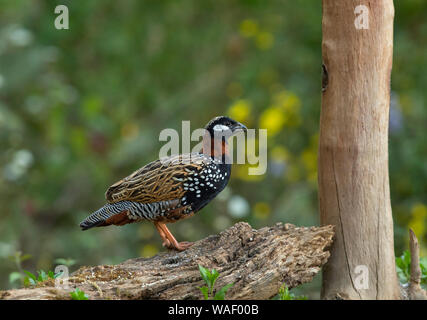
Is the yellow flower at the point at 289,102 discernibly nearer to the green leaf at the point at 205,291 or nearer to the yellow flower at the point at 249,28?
the yellow flower at the point at 249,28

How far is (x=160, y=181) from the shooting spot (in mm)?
3994

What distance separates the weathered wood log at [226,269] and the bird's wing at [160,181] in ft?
1.27

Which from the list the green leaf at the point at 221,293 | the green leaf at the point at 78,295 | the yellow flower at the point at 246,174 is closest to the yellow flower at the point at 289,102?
the yellow flower at the point at 246,174

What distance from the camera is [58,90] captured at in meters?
8.04

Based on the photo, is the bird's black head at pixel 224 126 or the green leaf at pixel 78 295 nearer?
the green leaf at pixel 78 295

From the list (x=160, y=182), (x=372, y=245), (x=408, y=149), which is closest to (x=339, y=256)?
(x=372, y=245)

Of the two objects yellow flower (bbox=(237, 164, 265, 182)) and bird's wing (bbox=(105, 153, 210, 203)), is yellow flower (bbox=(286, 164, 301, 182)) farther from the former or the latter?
bird's wing (bbox=(105, 153, 210, 203))

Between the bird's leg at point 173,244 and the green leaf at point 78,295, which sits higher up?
the bird's leg at point 173,244

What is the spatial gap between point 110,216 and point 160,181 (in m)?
0.35

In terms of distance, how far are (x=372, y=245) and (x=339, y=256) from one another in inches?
7.8

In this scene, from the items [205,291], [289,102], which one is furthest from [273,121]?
[205,291]

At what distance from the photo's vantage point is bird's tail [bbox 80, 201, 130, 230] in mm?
3988

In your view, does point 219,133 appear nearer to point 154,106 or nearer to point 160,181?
point 160,181

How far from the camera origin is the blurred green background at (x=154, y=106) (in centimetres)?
705
